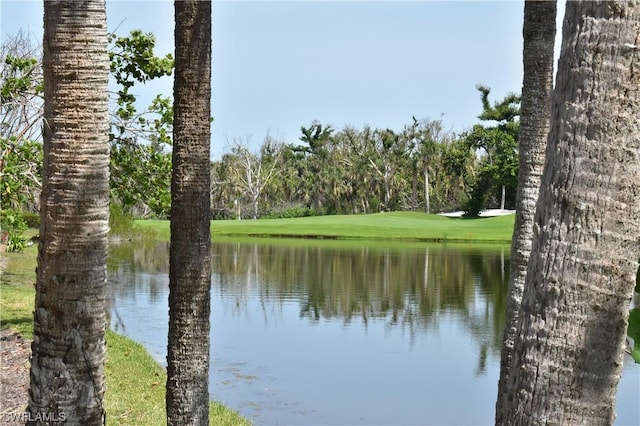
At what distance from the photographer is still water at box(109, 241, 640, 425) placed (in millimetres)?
13156

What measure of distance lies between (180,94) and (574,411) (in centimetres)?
402

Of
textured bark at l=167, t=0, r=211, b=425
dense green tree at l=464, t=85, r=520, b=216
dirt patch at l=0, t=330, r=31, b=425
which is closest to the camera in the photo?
textured bark at l=167, t=0, r=211, b=425

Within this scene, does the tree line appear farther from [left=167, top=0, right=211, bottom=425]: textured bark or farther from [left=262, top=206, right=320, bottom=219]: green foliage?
[left=167, top=0, right=211, bottom=425]: textured bark

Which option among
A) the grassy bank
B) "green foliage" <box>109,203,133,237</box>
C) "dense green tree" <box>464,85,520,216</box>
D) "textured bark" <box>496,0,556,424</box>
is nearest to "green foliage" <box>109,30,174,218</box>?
"textured bark" <box>496,0,556,424</box>

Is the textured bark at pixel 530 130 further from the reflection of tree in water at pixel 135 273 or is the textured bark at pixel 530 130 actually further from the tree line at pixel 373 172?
the tree line at pixel 373 172

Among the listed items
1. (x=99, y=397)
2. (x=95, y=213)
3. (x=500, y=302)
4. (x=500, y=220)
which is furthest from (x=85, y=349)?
(x=500, y=220)

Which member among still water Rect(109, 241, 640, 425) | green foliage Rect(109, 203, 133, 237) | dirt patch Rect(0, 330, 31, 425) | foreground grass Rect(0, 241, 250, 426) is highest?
green foliage Rect(109, 203, 133, 237)

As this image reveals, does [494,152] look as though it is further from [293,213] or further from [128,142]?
[128,142]

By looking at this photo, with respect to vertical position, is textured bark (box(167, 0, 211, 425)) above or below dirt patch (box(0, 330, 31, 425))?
above

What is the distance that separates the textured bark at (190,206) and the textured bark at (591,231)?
3544 mm

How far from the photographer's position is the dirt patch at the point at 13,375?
27.6 feet

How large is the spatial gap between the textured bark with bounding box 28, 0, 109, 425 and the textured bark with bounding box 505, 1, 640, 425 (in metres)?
2.34

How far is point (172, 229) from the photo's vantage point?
6.36 meters

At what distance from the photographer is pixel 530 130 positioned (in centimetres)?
614
